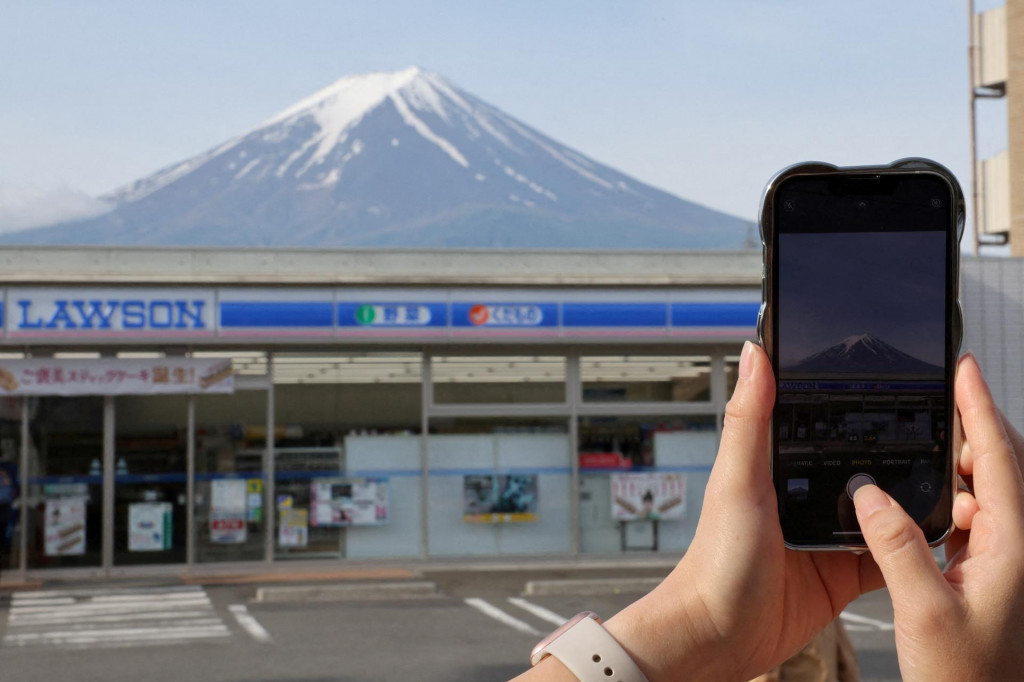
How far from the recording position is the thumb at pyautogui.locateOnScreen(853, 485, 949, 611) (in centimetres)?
132

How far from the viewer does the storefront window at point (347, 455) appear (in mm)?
17453

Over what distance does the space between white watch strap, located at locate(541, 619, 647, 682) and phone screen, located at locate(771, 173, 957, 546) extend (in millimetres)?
372

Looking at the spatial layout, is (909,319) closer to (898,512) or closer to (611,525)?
(898,512)

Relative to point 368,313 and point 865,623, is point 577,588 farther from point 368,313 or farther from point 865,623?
point 368,313

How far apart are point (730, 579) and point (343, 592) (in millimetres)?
13996

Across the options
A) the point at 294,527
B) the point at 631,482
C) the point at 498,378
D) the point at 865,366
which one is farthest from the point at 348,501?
the point at 865,366

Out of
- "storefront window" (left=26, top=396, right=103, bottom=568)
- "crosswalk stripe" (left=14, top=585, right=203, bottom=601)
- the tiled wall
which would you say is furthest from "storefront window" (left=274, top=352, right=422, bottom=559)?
the tiled wall

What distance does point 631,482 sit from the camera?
18281 mm

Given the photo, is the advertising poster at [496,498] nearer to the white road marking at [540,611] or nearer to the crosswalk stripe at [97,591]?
the white road marking at [540,611]

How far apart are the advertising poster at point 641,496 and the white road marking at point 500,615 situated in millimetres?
4091

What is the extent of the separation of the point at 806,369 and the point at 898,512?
1.11 feet

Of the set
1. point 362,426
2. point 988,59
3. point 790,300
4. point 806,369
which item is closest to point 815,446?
point 806,369

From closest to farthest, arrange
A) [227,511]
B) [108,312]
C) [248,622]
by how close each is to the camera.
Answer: [248,622], [108,312], [227,511]

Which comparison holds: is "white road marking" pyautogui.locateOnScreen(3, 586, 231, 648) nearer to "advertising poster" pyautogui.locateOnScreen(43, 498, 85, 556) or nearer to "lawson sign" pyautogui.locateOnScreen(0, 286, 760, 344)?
"advertising poster" pyautogui.locateOnScreen(43, 498, 85, 556)
